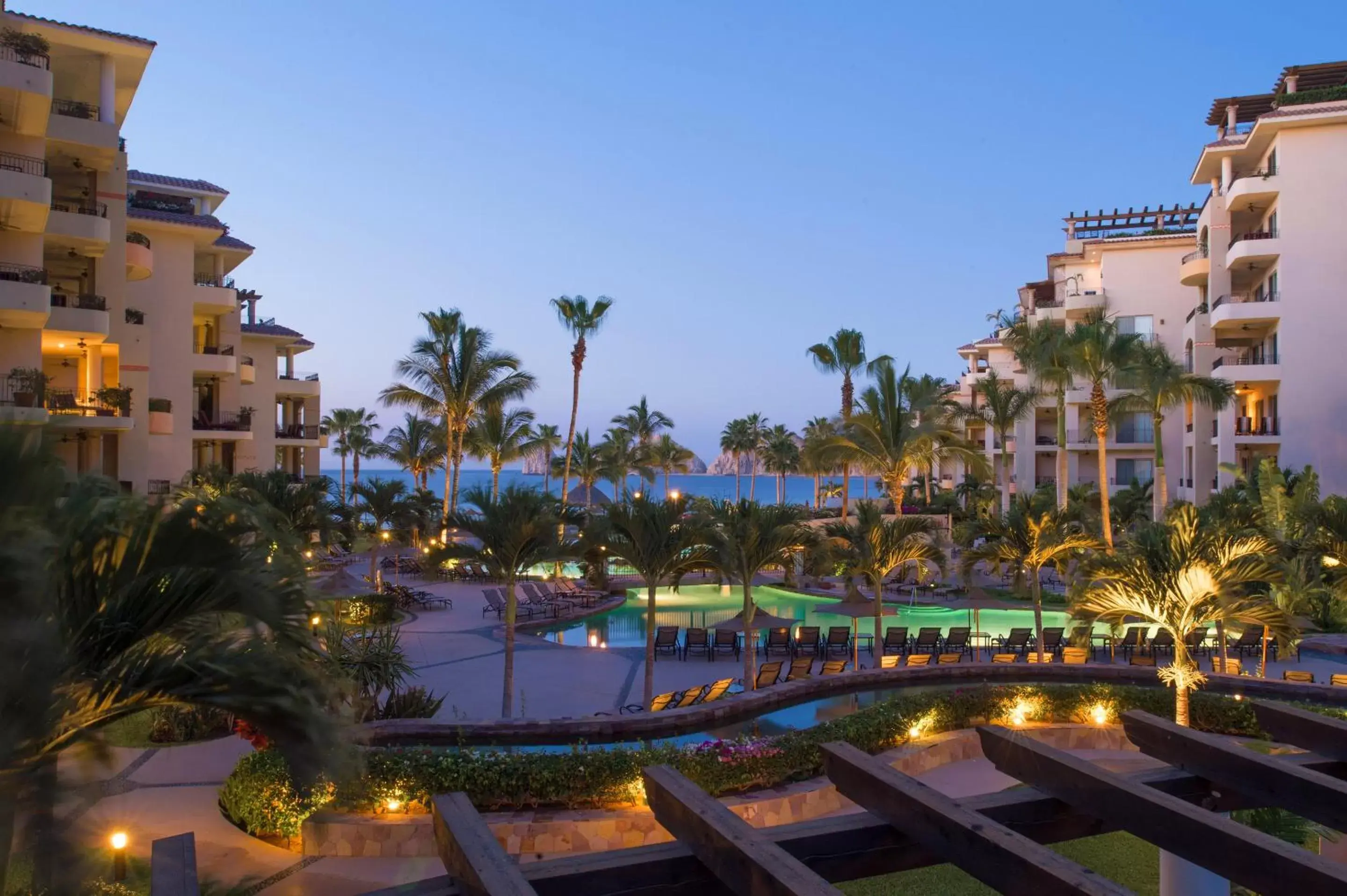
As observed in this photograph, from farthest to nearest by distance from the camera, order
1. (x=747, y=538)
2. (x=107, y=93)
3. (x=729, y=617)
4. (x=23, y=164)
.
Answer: (x=729, y=617) < (x=107, y=93) < (x=23, y=164) < (x=747, y=538)

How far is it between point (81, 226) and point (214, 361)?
398 inches

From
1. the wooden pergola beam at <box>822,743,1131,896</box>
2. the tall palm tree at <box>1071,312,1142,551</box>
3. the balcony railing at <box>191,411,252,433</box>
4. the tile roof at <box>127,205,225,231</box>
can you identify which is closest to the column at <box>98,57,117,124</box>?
the tile roof at <box>127,205,225,231</box>

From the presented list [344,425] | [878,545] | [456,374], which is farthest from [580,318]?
[344,425]

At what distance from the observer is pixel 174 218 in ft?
107

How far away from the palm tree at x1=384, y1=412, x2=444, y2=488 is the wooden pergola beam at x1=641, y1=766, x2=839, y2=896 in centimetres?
5563

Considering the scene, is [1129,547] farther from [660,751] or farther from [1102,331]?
[1102,331]

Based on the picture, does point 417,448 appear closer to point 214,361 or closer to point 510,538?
point 214,361

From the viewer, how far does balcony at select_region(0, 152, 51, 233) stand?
20.8 metres

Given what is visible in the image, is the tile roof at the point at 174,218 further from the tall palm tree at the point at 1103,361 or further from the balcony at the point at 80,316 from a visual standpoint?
the tall palm tree at the point at 1103,361

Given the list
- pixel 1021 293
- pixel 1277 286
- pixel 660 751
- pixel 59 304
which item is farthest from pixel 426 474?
pixel 660 751

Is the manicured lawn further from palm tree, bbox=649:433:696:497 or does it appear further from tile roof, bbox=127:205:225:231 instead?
palm tree, bbox=649:433:696:497

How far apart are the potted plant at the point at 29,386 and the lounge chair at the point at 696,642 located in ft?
53.1

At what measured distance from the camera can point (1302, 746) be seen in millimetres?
3311

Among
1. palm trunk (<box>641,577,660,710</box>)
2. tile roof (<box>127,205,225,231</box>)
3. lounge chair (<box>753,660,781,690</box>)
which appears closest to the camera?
palm trunk (<box>641,577,660,710</box>)
